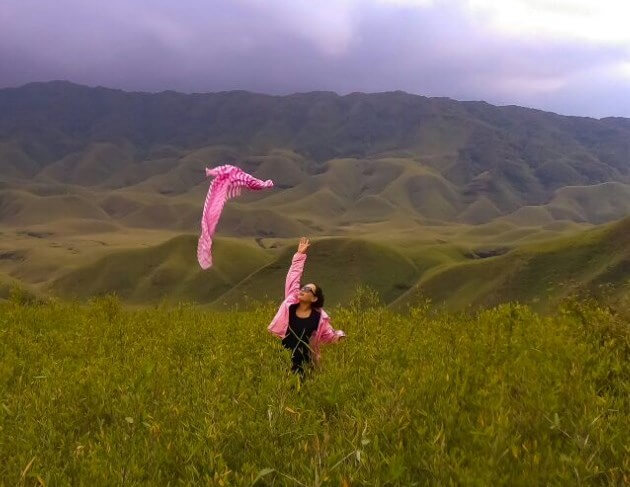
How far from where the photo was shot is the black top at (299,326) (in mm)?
8280

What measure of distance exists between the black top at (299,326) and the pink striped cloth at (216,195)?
2008mm

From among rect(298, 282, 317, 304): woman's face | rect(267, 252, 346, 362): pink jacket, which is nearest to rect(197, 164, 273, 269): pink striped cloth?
rect(267, 252, 346, 362): pink jacket

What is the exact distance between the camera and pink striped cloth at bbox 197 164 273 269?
6414 millimetres

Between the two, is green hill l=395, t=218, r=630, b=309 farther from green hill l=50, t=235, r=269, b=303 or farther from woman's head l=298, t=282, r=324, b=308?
woman's head l=298, t=282, r=324, b=308

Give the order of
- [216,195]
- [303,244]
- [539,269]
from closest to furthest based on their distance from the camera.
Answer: [216,195], [303,244], [539,269]

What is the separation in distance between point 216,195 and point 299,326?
2.49m

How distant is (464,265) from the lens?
5743 inches

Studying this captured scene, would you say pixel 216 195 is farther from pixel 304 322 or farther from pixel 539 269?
pixel 539 269

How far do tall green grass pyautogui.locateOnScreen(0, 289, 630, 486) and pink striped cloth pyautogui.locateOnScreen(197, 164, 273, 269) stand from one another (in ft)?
3.98

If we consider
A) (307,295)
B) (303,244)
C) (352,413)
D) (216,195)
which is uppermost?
(216,195)

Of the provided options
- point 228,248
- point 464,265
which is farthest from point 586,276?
point 228,248

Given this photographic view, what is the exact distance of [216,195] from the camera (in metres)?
6.74

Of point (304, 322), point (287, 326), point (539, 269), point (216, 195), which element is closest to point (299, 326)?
point (304, 322)

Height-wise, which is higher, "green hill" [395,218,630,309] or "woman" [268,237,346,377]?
"woman" [268,237,346,377]
